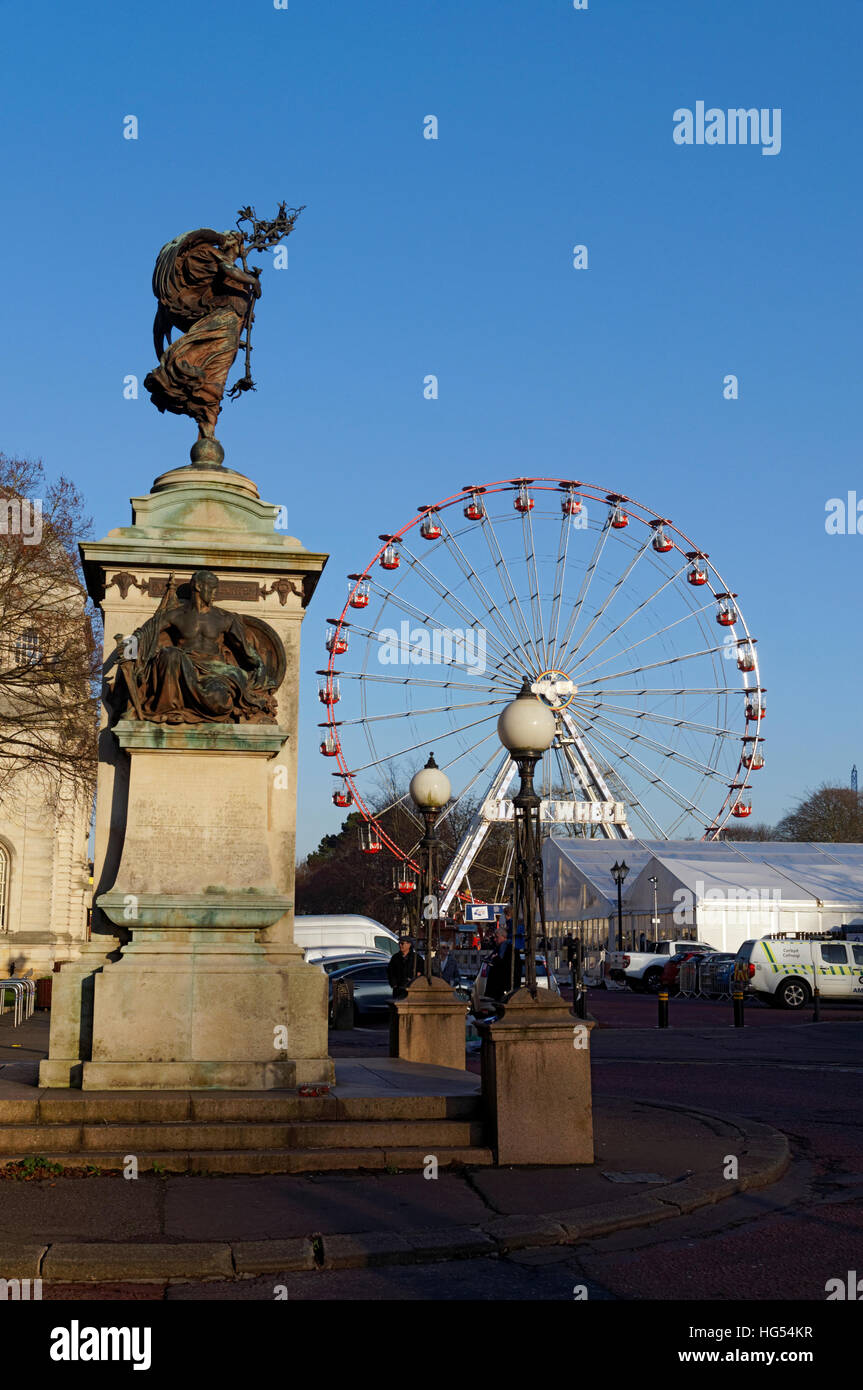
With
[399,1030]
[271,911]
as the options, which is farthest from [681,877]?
[271,911]

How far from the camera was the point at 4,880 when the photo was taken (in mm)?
44938

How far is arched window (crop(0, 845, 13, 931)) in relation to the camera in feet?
145

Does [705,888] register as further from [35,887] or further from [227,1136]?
[227,1136]

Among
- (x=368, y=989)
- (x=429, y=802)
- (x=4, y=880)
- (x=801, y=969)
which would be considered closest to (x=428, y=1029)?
(x=429, y=802)

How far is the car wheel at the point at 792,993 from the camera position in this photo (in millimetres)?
35275

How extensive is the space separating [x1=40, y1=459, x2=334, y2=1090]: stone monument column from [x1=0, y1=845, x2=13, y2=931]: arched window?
35.4 meters

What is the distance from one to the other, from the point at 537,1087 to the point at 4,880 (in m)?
39.2

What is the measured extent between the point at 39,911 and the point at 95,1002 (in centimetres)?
3693

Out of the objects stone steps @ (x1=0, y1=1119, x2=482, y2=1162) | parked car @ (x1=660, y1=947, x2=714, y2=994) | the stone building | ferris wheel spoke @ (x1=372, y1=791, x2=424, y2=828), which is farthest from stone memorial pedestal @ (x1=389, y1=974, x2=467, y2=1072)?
the stone building

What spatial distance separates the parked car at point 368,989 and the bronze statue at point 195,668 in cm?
1917

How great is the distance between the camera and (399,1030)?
42.8 feet

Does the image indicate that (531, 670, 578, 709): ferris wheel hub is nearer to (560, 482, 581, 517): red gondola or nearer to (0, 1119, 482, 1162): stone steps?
(560, 482, 581, 517): red gondola

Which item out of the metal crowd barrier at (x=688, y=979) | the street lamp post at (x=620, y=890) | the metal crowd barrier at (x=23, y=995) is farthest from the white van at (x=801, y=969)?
the metal crowd barrier at (x=23, y=995)

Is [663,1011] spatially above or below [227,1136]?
below
